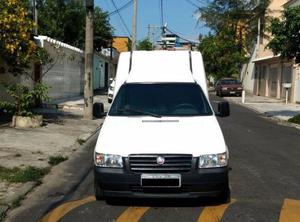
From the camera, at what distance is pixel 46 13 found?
151 ft

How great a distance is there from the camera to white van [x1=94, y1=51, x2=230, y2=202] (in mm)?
7008

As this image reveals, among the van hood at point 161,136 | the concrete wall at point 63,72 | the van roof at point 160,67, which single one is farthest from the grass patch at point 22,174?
the concrete wall at point 63,72

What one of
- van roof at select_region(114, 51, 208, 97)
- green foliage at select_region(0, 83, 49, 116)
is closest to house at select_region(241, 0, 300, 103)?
green foliage at select_region(0, 83, 49, 116)

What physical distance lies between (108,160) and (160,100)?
1891 millimetres

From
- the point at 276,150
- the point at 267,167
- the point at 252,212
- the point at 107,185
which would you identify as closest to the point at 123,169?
the point at 107,185

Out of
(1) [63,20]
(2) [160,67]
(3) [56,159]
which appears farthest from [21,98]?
(1) [63,20]

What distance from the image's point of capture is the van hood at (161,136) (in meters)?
7.09

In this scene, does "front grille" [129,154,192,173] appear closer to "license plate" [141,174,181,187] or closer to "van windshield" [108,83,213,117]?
"license plate" [141,174,181,187]

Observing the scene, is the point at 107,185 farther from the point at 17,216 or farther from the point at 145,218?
the point at 17,216

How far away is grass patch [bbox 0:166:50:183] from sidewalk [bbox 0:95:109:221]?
0.11 m

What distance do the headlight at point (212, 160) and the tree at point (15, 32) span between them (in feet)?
34.4

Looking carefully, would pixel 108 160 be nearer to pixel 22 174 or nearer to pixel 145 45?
pixel 22 174

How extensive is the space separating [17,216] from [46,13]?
40297 mm

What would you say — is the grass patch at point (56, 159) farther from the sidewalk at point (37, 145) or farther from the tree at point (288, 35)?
the tree at point (288, 35)
